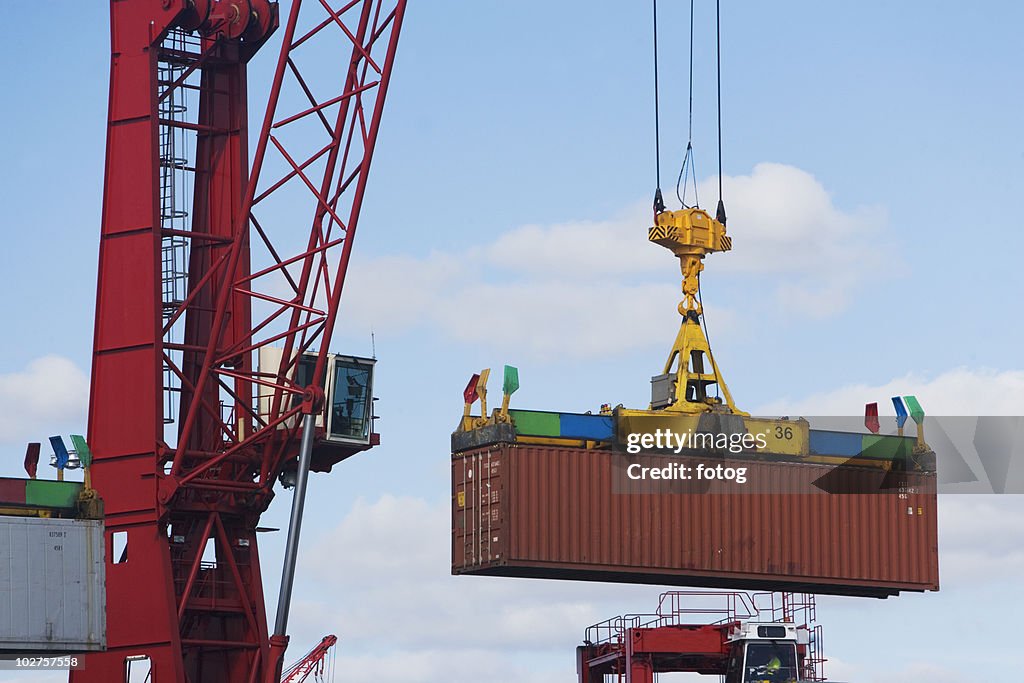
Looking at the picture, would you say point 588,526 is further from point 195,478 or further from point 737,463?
point 195,478

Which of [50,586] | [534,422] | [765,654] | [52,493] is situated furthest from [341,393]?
[765,654]

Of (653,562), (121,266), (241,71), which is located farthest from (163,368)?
(653,562)

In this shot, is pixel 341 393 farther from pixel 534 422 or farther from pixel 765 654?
pixel 765 654

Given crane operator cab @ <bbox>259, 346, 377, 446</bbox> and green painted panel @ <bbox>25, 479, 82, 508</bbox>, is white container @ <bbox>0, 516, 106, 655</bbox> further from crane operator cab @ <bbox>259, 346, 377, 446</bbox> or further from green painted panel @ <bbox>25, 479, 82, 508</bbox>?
crane operator cab @ <bbox>259, 346, 377, 446</bbox>

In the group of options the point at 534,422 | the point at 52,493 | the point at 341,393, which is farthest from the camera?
the point at 341,393

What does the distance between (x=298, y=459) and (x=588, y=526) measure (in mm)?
8240

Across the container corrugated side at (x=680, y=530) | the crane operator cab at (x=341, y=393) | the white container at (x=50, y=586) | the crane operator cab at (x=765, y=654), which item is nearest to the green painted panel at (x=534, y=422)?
the container corrugated side at (x=680, y=530)

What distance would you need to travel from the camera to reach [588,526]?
59.4 metres

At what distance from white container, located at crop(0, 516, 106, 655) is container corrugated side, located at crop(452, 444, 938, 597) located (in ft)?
32.9

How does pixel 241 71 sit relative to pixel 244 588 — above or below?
above

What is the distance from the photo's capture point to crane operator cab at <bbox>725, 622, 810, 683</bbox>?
56.6m

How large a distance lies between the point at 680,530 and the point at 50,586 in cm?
1769

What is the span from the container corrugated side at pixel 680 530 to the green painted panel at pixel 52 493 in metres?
10.5

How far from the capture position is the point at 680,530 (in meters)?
61.3
